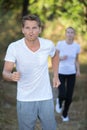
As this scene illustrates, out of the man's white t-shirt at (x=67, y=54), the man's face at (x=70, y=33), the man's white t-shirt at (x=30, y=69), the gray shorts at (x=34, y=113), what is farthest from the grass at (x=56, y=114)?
the man's white t-shirt at (x=30, y=69)

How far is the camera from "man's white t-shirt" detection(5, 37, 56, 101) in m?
5.95

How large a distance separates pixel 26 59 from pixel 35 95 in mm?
457

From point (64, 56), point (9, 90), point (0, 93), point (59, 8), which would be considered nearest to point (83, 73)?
point (59, 8)

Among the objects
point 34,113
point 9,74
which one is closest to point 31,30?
point 9,74

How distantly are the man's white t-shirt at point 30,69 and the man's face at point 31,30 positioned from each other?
0.11 m

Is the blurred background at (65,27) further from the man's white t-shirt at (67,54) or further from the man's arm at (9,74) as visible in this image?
the man's arm at (9,74)

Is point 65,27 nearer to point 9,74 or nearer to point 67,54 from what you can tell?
point 67,54

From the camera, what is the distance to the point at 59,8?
15938 millimetres

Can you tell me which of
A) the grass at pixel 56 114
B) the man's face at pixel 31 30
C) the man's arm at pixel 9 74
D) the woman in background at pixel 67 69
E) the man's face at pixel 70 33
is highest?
the man's face at pixel 31 30

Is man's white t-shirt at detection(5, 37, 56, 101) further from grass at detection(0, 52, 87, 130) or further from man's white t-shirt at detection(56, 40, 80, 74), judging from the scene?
man's white t-shirt at detection(56, 40, 80, 74)

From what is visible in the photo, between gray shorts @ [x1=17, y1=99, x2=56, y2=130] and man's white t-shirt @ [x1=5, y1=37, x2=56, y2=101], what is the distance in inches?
2.7

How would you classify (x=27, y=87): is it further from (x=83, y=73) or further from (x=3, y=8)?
(x=83, y=73)

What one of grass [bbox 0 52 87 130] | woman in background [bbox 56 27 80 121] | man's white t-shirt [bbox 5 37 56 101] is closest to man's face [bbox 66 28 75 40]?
woman in background [bbox 56 27 80 121]

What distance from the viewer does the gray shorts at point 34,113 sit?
6.14 m
